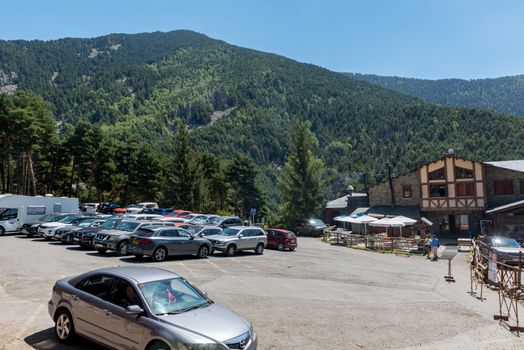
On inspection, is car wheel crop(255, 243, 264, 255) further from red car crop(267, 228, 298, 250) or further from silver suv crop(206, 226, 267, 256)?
red car crop(267, 228, 298, 250)

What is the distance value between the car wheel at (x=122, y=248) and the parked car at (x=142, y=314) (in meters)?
13.6

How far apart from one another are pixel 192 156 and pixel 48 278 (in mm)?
49336

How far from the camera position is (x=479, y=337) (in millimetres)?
11086

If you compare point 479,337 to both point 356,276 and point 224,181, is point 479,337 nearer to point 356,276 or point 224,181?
point 356,276

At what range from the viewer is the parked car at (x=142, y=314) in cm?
717

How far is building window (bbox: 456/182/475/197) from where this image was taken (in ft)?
152

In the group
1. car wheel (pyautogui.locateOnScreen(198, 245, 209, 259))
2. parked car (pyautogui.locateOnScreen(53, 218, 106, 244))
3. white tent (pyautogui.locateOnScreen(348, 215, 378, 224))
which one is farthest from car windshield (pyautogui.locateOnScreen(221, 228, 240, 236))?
white tent (pyautogui.locateOnScreen(348, 215, 378, 224))

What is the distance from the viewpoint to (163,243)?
2186cm

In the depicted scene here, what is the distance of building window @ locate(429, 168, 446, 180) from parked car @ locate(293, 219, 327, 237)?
13.0 meters

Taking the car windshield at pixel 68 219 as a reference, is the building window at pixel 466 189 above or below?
above

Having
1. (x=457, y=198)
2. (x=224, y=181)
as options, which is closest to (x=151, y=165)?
(x=224, y=181)

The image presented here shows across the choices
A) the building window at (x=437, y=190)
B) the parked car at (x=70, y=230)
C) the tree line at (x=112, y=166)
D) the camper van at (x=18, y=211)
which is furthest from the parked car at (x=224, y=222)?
the building window at (x=437, y=190)

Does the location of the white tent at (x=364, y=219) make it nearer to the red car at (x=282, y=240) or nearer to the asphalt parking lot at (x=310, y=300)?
the red car at (x=282, y=240)

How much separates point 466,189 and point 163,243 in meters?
36.2
